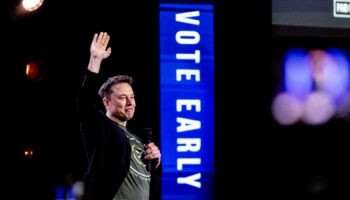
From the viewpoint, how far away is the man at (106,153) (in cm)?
342

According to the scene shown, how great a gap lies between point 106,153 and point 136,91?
3543mm

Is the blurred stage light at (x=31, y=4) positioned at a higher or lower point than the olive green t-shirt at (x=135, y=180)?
higher

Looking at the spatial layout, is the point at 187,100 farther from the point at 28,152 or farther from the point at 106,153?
the point at 106,153

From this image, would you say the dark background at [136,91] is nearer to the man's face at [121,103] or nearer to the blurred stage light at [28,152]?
the blurred stage light at [28,152]

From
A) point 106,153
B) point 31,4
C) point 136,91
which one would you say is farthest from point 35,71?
point 106,153

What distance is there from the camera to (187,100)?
700 cm

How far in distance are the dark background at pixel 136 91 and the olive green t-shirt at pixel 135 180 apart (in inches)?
132

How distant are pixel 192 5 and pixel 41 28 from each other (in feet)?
4.95

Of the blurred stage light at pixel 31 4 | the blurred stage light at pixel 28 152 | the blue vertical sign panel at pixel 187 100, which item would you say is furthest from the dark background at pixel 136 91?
the blurred stage light at pixel 31 4

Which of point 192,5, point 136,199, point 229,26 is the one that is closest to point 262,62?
point 229,26

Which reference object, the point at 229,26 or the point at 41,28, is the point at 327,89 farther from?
the point at 41,28

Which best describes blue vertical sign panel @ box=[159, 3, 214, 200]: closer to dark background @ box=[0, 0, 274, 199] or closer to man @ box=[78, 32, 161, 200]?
dark background @ box=[0, 0, 274, 199]

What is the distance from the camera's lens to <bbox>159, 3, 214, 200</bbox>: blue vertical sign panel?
6.85 metres

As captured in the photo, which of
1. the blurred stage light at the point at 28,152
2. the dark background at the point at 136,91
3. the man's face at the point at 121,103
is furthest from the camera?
the blurred stage light at the point at 28,152
